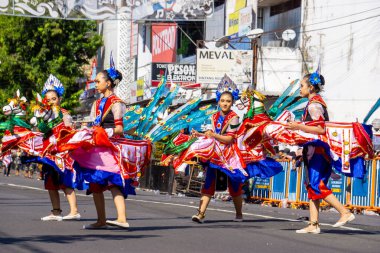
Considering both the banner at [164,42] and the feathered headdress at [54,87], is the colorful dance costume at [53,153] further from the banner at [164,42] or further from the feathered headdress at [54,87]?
the banner at [164,42]

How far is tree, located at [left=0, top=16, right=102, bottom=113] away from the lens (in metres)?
49.3

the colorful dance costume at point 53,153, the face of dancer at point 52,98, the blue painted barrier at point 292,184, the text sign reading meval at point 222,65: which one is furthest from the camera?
the text sign reading meval at point 222,65

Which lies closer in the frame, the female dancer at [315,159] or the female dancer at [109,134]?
the female dancer at [109,134]

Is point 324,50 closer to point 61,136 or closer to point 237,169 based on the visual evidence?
point 237,169

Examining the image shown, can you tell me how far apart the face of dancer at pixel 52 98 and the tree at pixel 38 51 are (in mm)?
36874

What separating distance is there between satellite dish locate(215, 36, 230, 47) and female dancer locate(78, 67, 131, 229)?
23.6 metres

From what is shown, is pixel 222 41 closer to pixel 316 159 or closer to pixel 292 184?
pixel 292 184

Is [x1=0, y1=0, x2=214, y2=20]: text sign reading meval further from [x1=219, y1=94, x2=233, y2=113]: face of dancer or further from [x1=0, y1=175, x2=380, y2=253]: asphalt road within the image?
[x1=219, y1=94, x2=233, y2=113]: face of dancer

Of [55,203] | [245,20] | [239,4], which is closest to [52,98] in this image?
[55,203]

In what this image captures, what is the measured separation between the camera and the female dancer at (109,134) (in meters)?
11.1

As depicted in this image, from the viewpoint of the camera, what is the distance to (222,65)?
3328cm

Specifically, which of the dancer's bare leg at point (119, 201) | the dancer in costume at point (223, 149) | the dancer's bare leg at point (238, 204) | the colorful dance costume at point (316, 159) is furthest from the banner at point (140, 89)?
the dancer's bare leg at point (119, 201)

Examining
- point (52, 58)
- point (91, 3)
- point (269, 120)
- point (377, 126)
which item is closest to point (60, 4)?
point (91, 3)

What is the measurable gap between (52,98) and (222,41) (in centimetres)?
2295
